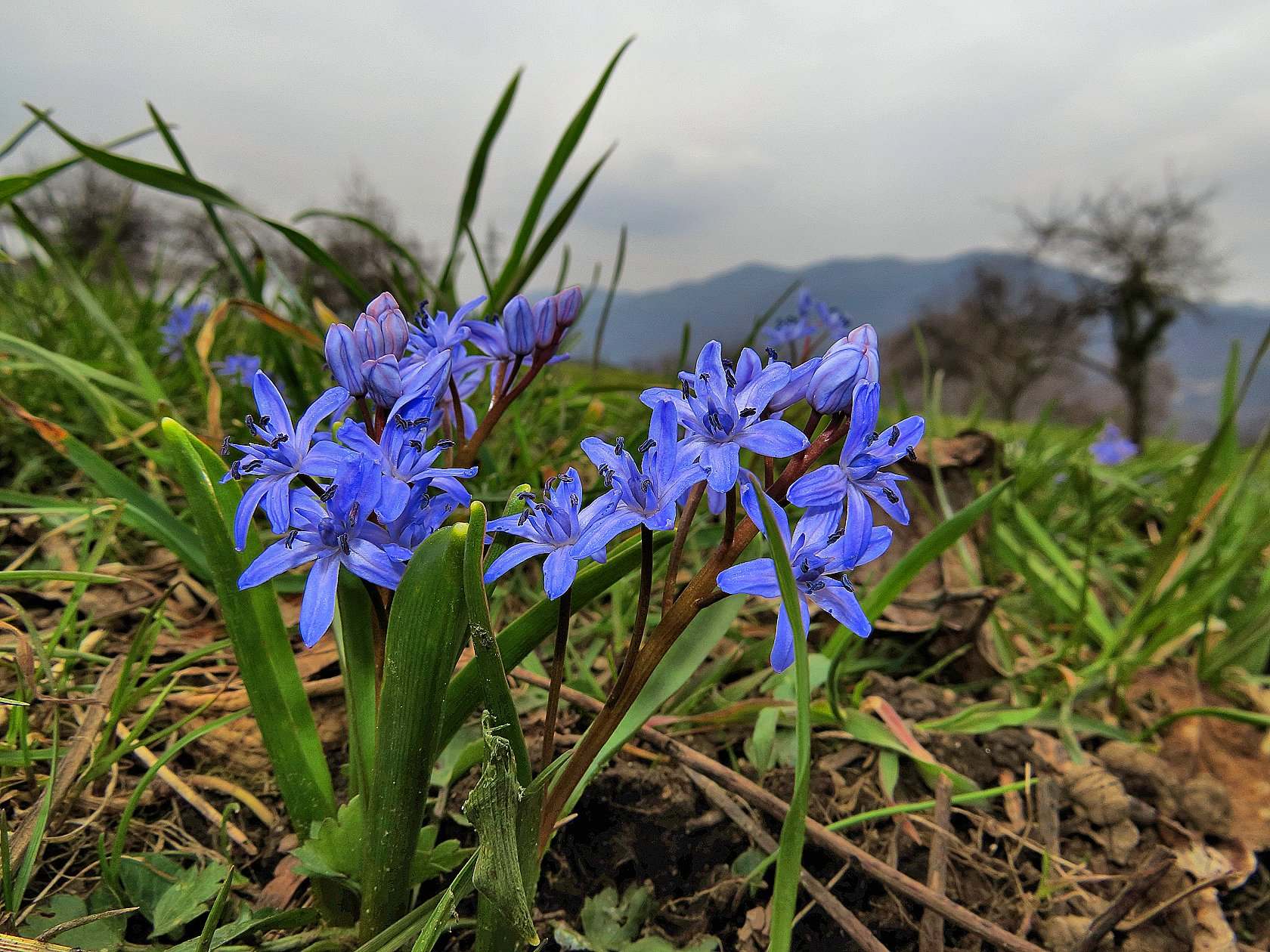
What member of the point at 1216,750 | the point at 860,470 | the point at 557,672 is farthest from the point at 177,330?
the point at 1216,750

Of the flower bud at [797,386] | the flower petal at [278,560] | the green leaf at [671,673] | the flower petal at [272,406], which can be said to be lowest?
the green leaf at [671,673]

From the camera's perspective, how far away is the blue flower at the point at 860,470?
1142mm

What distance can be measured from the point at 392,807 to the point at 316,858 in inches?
8.8

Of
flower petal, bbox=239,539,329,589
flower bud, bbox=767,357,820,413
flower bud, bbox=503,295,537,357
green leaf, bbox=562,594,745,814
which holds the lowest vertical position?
green leaf, bbox=562,594,745,814

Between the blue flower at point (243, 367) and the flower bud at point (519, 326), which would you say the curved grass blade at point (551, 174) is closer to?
the blue flower at point (243, 367)

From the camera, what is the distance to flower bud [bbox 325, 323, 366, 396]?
50.5 inches

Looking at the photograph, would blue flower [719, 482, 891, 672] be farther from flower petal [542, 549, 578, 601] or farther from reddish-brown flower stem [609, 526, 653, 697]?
flower petal [542, 549, 578, 601]

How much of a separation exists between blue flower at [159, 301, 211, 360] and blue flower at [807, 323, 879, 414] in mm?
3912

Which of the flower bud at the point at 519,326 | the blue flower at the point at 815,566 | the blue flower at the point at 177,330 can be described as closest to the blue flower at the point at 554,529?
the blue flower at the point at 815,566

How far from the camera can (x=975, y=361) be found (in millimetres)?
55406

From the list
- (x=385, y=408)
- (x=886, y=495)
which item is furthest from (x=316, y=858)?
(x=886, y=495)

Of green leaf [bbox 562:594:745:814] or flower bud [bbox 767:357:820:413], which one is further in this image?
green leaf [bbox 562:594:745:814]

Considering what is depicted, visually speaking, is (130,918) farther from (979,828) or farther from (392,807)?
(979,828)

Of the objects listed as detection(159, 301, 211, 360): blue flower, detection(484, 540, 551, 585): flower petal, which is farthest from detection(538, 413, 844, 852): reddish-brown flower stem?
detection(159, 301, 211, 360): blue flower
